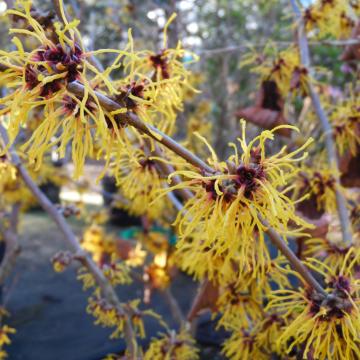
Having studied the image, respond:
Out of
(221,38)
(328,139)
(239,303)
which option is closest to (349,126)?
(328,139)

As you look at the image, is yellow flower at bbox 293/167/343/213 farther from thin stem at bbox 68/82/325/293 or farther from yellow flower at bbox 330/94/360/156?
thin stem at bbox 68/82/325/293

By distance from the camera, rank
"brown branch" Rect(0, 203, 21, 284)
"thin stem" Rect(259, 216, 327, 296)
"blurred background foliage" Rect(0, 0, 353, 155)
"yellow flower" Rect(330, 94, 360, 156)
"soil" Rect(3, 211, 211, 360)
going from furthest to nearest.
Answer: "blurred background foliage" Rect(0, 0, 353, 155), "soil" Rect(3, 211, 211, 360), "brown branch" Rect(0, 203, 21, 284), "yellow flower" Rect(330, 94, 360, 156), "thin stem" Rect(259, 216, 327, 296)

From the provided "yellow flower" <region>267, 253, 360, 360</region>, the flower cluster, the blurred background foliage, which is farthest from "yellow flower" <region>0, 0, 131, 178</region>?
the blurred background foliage

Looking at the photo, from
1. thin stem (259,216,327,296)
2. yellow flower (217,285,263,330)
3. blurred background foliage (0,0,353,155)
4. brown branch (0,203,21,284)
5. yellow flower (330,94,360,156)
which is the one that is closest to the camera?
thin stem (259,216,327,296)

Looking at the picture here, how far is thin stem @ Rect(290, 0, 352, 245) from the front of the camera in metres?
0.85

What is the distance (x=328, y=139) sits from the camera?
968 millimetres

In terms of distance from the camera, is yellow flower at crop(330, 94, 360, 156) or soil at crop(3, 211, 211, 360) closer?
yellow flower at crop(330, 94, 360, 156)

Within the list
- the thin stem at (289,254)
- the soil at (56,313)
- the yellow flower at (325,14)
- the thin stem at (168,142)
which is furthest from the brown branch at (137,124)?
the soil at (56,313)

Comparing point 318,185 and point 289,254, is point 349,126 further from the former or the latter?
point 289,254

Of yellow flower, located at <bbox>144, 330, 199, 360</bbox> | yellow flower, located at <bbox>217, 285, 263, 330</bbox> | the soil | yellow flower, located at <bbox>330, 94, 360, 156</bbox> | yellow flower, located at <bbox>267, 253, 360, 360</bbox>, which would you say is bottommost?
the soil

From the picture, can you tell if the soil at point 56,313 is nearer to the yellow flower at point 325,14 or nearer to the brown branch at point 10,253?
the brown branch at point 10,253

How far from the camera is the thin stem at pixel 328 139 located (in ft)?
2.77

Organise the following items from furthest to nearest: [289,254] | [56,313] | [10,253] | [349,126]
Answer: [56,313]
[10,253]
[349,126]
[289,254]

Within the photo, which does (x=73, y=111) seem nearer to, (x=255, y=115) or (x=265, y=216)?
(x=265, y=216)
